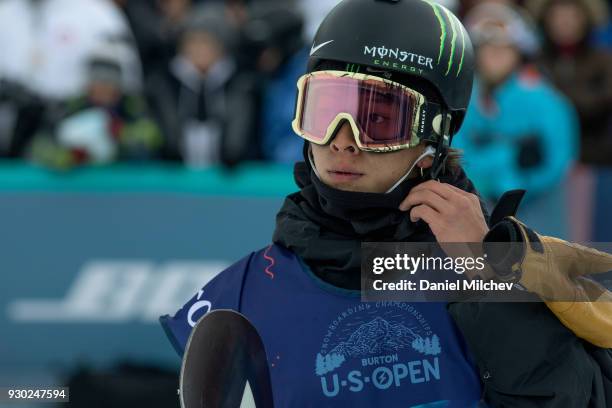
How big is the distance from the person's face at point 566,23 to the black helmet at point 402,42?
474 cm

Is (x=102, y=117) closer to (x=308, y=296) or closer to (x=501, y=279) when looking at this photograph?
(x=308, y=296)

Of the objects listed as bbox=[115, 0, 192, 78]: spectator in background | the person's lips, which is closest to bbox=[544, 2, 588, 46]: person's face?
bbox=[115, 0, 192, 78]: spectator in background

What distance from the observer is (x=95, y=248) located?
22.6 ft

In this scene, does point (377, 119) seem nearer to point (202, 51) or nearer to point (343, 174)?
point (343, 174)

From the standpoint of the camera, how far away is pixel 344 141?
3.13 m

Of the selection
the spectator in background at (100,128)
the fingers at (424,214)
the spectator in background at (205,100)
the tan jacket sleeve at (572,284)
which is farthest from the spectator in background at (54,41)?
the tan jacket sleeve at (572,284)

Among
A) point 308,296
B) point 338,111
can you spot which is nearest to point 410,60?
point 338,111

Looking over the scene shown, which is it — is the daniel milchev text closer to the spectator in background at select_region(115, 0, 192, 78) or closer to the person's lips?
the person's lips

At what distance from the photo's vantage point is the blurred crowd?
23.1 feet

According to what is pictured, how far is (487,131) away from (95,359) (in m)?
2.51

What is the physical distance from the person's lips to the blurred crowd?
3.75 m

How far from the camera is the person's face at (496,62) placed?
7.26 m

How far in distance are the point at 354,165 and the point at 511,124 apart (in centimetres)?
417

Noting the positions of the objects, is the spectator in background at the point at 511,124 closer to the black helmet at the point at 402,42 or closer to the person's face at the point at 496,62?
the person's face at the point at 496,62
